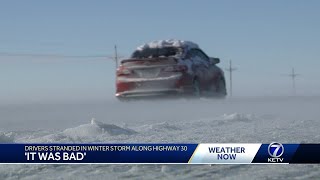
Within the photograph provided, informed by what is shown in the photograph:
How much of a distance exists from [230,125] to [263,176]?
2.35 metres

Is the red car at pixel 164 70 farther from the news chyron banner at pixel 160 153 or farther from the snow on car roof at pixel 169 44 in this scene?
the news chyron banner at pixel 160 153

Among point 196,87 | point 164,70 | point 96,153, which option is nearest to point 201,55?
point 164,70

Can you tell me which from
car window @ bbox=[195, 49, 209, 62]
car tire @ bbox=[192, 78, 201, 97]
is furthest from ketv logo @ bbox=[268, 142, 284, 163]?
car tire @ bbox=[192, 78, 201, 97]

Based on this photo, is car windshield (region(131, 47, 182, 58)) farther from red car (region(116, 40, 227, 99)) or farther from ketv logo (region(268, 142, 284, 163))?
ketv logo (region(268, 142, 284, 163))

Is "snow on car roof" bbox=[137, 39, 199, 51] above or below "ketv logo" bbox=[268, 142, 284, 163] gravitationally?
above

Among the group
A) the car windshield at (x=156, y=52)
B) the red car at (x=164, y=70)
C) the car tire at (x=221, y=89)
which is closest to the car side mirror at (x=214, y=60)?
the red car at (x=164, y=70)

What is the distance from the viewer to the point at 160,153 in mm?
5828

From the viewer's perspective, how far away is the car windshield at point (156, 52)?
6.76m

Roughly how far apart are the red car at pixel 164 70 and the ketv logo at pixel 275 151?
1.40 m

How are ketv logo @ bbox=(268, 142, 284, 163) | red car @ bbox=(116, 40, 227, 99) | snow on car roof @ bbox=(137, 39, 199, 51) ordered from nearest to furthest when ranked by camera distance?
ketv logo @ bbox=(268, 142, 284, 163) → snow on car roof @ bbox=(137, 39, 199, 51) → red car @ bbox=(116, 40, 227, 99)

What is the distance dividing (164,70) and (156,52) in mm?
291

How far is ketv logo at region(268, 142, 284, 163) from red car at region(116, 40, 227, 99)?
4.59 ft

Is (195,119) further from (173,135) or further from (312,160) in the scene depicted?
(312,160)

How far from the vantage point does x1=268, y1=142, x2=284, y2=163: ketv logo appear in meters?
5.73
